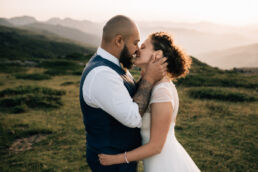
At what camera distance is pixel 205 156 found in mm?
5988

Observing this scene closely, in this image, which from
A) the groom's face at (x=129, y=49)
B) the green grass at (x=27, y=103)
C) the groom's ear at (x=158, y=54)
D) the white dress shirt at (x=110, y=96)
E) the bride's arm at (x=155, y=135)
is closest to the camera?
the white dress shirt at (x=110, y=96)

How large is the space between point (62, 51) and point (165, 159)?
383 ft

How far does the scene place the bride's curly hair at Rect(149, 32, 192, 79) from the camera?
9.64ft

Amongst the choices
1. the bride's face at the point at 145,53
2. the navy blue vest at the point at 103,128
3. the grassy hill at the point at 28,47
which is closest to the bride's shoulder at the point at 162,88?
the navy blue vest at the point at 103,128

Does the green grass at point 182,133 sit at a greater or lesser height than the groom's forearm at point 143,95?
lesser

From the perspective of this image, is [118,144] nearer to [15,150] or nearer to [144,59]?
[144,59]

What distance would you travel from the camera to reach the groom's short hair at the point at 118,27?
268cm

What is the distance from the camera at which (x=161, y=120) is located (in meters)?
2.46

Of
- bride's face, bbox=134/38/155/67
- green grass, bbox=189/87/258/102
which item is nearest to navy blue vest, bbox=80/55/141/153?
bride's face, bbox=134/38/155/67

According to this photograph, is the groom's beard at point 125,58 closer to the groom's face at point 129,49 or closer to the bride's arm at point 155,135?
the groom's face at point 129,49

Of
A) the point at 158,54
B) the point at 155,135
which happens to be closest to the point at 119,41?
the point at 158,54

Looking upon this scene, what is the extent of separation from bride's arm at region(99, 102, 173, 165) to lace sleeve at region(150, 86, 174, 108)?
47 millimetres

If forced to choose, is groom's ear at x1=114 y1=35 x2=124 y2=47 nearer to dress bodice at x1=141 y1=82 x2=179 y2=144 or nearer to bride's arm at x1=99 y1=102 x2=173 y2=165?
dress bodice at x1=141 y1=82 x2=179 y2=144

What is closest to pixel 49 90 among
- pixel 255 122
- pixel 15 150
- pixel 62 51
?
pixel 15 150
